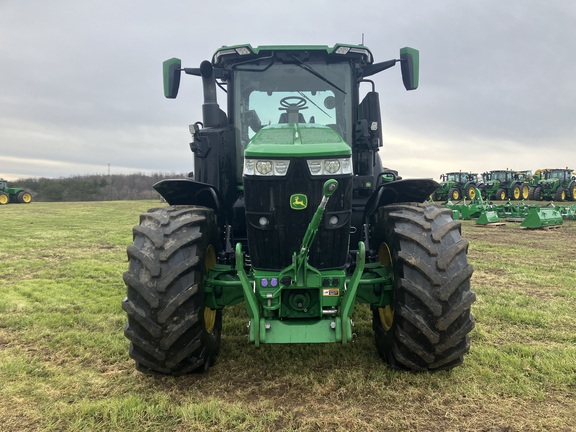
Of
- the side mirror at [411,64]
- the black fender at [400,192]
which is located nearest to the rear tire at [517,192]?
the side mirror at [411,64]

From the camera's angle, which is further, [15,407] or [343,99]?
[343,99]

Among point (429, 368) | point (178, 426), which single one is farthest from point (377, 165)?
point (178, 426)

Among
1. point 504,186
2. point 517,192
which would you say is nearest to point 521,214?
point 517,192

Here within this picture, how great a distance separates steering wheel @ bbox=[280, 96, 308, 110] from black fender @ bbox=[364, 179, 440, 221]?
4.13ft

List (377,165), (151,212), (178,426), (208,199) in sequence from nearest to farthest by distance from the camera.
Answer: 1. (178,426)
2. (151,212)
3. (208,199)
4. (377,165)

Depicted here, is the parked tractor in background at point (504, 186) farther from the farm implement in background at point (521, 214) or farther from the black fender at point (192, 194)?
the black fender at point (192, 194)

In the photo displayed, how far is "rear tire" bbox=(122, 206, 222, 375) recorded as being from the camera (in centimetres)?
336

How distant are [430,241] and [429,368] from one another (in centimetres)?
104

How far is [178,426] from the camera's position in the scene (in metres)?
2.94

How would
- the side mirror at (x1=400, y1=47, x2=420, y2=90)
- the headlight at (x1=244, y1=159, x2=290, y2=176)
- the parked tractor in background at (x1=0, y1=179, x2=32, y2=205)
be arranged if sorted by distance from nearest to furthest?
the headlight at (x1=244, y1=159, x2=290, y2=176) → the side mirror at (x1=400, y1=47, x2=420, y2=90) → the parked tractor in background at (x1=0, y1=179, x2=32, y2=205)

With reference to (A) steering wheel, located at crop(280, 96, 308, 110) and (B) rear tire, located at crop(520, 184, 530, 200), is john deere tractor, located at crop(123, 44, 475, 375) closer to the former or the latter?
(A) steering wheel, located at crop(280, 96, 308, 110)

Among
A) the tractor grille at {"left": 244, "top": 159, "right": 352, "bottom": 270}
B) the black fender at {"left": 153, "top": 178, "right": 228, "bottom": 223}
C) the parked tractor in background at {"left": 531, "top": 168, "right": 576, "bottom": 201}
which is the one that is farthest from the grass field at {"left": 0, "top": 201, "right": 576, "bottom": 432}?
the parked tractor in background at {"left": 531, "top": 168, "right": 576, "bottom": 201}

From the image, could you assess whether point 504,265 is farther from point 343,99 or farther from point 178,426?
point 178,426

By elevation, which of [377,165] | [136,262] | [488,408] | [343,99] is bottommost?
[488,408]
